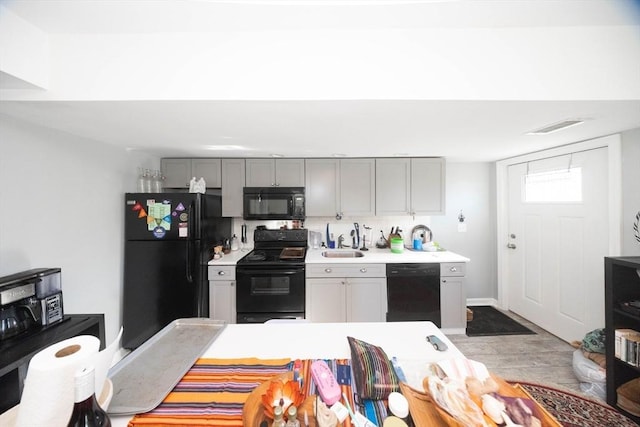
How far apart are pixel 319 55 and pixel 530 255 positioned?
3.41m

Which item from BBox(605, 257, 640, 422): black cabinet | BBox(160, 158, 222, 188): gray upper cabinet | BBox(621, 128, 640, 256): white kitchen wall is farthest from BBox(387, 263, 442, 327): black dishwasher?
BBox(160, 158, 222, 188): gray upper cabinet

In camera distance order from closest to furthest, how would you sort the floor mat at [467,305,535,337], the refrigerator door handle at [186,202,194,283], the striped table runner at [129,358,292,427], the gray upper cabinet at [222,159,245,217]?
the striped table runner at [129,358,292,427] < the refrigerator door handle at [186,202,194,283] < the floor mat at [467,305,535,337] < the gray upper cabinet at [222,159,245,217]

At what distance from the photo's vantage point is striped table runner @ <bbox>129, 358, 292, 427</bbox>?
709 millimetres

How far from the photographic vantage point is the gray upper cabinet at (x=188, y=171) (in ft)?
9.90

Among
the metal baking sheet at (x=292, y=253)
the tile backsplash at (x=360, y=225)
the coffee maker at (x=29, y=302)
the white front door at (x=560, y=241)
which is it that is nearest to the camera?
the coffee maker at (x=29, y=302)

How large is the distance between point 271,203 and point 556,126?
2760 millimetres

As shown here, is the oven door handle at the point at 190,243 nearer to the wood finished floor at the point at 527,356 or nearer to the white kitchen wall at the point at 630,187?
the wood finished floor at the point at 527,356

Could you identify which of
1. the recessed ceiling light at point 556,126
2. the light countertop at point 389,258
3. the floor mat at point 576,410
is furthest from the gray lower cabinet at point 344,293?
the recessed ceiling light at point 556,126

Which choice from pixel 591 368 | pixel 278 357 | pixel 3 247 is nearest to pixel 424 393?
pixel 278 357

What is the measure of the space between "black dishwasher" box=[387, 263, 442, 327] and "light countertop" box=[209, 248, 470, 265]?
72 millimetres

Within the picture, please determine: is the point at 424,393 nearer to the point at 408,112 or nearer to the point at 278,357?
the point at 278,357

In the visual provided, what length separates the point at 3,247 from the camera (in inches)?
60.6

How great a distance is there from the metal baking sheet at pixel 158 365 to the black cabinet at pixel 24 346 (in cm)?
71

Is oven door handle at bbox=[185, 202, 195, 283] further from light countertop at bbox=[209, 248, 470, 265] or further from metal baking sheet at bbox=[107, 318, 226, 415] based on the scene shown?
metal baking sheet at bbox=[107, 318, 226, 415]
